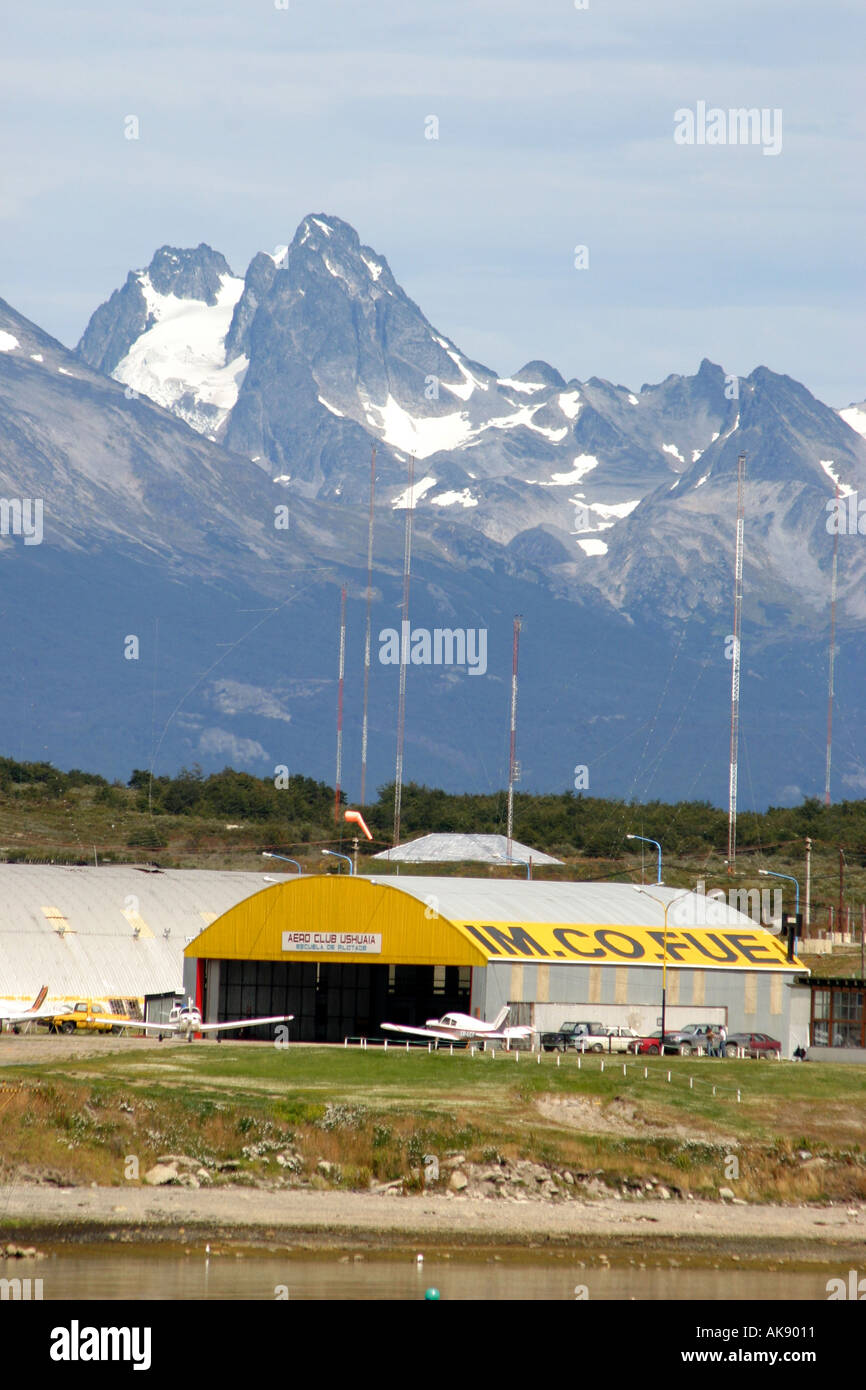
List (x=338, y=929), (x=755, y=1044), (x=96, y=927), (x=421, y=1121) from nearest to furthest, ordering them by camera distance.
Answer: (x=421, y=1121)
(x=755, y=1044)
(x=338, y=929)
(x=96, y=927)

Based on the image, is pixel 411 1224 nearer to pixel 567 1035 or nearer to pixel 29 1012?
pixel 567 1035

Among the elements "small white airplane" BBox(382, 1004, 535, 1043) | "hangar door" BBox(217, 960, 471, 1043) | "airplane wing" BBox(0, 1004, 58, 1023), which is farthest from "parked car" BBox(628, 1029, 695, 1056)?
"airplane wing" BBox(0, 1004, 58, 1023)

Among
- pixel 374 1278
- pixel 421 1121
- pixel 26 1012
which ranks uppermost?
pixel 26 1012

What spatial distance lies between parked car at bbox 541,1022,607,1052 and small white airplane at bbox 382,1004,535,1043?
2.65 ft

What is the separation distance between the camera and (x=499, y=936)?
85812 millimetres

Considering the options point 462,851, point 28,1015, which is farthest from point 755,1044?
point 462,851

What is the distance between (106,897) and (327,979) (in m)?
14.0

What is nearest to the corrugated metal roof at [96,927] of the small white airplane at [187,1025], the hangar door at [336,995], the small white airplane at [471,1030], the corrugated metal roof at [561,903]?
the hangar door at [336,995]

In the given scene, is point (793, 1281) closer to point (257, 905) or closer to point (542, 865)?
point (257, 905)

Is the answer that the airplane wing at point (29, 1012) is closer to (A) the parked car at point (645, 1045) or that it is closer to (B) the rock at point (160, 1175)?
(A) the parked car at point (645, 1045)

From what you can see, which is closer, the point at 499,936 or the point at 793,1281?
the point at 793,1281

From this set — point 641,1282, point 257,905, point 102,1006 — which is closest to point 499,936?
point 257,905

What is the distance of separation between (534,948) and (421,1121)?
28.4m

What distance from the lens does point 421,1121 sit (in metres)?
57.9
